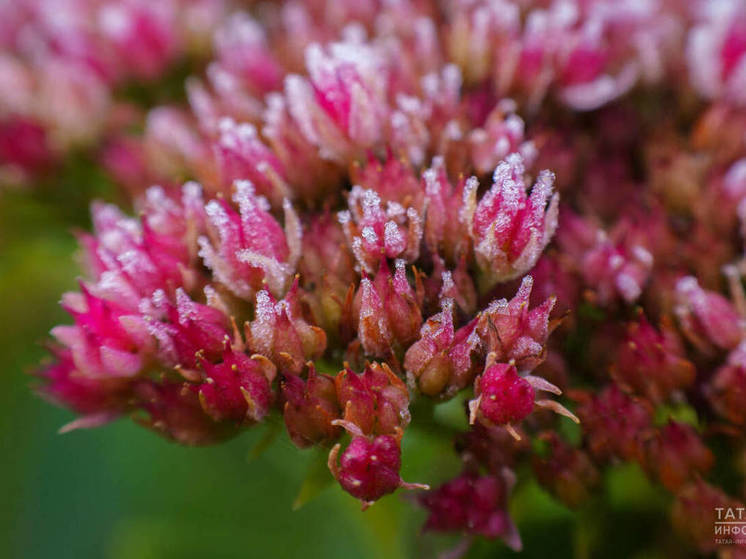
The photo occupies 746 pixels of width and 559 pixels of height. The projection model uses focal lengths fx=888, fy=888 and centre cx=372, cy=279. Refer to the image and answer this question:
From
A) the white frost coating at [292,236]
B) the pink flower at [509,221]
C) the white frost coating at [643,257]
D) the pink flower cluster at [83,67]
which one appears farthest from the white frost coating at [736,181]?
the pink flower cluster at [83,67]

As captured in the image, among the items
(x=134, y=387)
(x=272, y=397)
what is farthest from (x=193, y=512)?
(x=272, y=397)

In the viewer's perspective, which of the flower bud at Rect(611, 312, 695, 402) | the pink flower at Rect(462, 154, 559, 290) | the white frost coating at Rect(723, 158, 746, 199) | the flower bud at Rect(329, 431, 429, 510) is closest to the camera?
the flower bud at Rect(329, 431, 429, 510)

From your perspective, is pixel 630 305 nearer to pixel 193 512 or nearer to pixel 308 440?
pixel 308 440

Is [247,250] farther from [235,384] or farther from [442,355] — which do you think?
[442,355]

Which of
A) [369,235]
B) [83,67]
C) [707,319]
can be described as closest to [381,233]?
[369,235]

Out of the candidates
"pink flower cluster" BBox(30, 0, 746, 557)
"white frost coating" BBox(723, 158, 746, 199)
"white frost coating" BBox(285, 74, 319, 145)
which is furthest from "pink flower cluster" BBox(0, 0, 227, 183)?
"white frost coating" BBox(723, 158, 746, 199)

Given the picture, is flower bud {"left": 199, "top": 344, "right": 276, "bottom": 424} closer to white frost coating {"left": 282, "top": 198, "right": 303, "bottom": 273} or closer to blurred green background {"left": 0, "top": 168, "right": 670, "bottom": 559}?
white frost coating {"left": 282, "top": 198, "right": 303, "bottom": 273}
